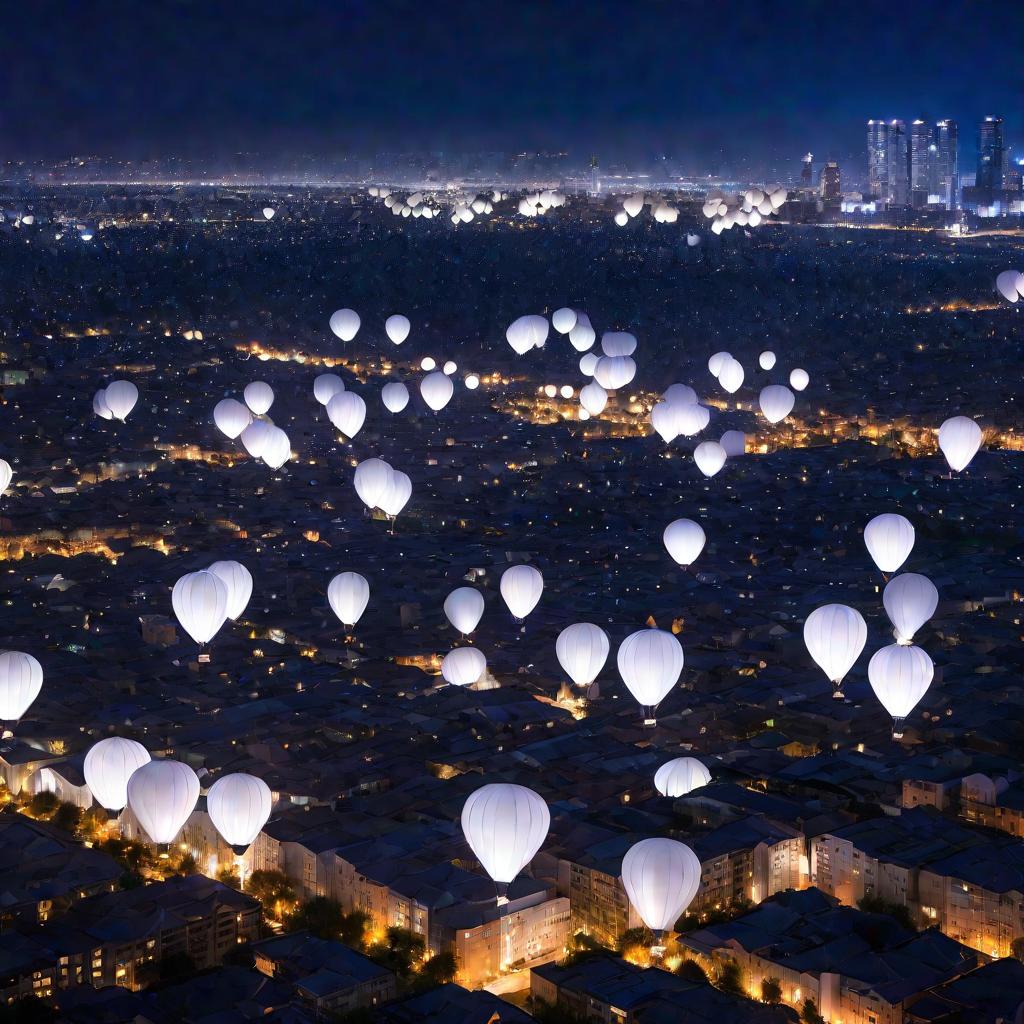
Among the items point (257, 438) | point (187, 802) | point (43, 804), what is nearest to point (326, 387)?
point (257, 438)

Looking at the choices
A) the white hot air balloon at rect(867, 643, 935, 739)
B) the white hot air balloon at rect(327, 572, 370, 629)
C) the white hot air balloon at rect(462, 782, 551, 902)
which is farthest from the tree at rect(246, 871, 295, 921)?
the white hot air balloon at rect(327, 572, 370, 629)

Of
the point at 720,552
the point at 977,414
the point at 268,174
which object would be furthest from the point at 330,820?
the point at 268,174

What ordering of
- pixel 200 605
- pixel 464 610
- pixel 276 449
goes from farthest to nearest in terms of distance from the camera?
pixel 276 449 → pixel 464 610 → pixel 200 605

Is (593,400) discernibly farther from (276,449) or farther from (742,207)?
(742,207)

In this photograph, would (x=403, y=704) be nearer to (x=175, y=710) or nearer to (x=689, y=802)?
(x=175, y=710)

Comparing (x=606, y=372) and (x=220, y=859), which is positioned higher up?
(x=606, y=372)

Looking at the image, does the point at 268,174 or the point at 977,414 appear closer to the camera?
the point at 977,414

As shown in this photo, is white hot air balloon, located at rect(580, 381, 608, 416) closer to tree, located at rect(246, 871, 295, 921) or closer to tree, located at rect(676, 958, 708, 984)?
tree, located at rect(246, 871, 295, 921)
